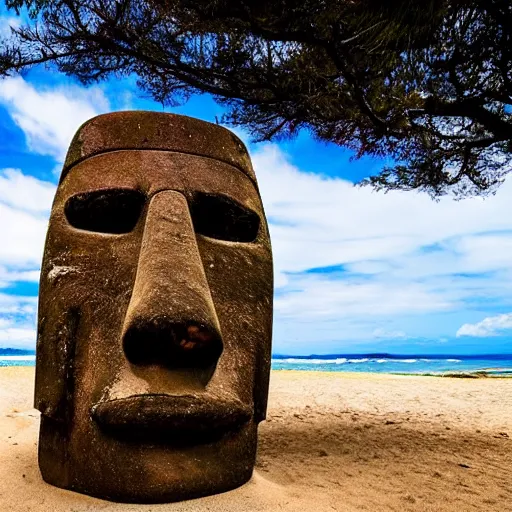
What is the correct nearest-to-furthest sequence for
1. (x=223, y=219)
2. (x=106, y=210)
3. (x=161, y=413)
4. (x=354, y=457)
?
1. (x=161, y=413)
2. (x=106, y=210)
3. (x=223, y=219)
4. (x=354, y=457)

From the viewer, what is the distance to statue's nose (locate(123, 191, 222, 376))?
224cm

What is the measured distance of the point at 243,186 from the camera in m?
3.08

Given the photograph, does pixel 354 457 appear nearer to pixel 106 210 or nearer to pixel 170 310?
pixel 170 310

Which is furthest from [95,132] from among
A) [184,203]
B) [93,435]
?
[93,435]

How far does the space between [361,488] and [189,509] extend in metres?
1.25

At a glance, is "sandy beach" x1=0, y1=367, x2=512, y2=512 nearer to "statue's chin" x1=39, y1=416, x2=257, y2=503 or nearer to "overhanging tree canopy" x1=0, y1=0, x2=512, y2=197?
"statue's chin" x1=39, y1=416, x2=257, y2=503

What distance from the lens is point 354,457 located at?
3.95 metres

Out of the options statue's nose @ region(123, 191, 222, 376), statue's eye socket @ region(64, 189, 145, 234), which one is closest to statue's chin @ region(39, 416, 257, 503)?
statue's nose @ region(123, 191, 222, 376)

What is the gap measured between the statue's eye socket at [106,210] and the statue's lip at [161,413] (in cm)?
97

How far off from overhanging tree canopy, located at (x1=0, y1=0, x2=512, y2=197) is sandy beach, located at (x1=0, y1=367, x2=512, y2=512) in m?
2.50

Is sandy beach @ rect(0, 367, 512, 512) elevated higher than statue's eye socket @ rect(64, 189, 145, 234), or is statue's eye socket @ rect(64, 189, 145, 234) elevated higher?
statue's eye socket @ rect(64, 189, 145, 234)

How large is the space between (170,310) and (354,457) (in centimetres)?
238

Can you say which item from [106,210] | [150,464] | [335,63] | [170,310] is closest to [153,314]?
[170,310]

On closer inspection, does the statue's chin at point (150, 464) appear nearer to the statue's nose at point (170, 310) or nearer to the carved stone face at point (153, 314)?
the carved stone face at point (153, 314)
